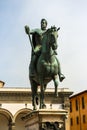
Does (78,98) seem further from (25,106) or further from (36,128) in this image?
(36,128)

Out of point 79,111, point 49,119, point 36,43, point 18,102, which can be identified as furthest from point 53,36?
point 79,111

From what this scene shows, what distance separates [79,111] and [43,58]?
43.0 m

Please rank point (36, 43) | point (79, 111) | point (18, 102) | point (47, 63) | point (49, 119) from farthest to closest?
point (79, 111)
point (18, 102)
point (36, 43)
point (47, 63)
point (49, 119)

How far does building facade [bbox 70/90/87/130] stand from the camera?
164ft

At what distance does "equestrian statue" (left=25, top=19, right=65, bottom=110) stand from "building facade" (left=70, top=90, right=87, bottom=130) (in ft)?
130

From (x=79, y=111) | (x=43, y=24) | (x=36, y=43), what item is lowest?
(x=36, y=43)

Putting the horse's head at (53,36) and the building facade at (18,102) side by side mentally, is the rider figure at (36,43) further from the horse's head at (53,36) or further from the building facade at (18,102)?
the building facade at (18,102)

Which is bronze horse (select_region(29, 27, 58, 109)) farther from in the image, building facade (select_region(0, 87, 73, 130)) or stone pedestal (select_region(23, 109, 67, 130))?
building facade (select_region(0, 87, 73, 130))

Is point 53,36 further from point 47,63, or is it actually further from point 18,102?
point 18,102

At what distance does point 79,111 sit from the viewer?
51.8m

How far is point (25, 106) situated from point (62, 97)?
4128 mm

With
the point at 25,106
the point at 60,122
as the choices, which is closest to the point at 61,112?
the point at 60,122

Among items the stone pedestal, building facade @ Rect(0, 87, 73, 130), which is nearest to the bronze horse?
the stone pedestal

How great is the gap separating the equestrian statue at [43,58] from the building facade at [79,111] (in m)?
39.5
